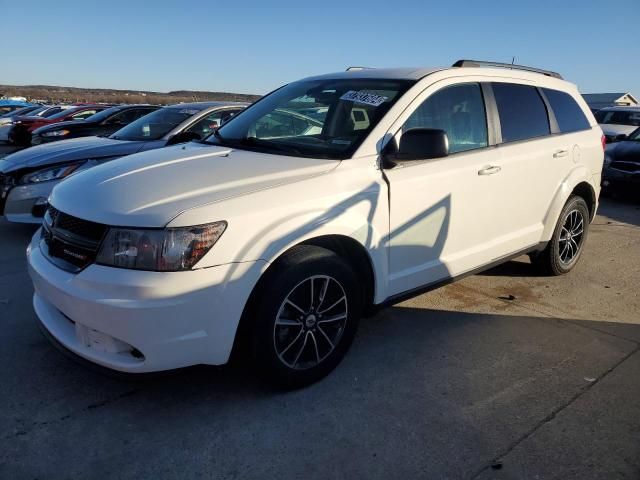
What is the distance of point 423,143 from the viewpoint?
3.09 meters

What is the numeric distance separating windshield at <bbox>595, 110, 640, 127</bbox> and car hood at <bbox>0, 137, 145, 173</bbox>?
1251 centimetres

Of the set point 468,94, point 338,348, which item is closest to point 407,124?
point 468,94

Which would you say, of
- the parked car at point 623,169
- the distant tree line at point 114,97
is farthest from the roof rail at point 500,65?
the distant tree line at point 114,97

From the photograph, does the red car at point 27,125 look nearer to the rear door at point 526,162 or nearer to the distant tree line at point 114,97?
the rear door at point 526,162

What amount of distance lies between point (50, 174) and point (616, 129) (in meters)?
12.7

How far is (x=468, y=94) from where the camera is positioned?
3.79m

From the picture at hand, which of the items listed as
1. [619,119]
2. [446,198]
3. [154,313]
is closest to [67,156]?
[154,313]

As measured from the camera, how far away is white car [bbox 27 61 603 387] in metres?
2.47

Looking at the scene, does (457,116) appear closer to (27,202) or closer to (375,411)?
(375,411)

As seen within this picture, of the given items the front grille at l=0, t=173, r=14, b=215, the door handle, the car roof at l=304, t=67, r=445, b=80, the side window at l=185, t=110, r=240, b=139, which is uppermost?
the car roof at l=304, t=67, r=445, b=80

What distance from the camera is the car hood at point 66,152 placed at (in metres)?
5.76

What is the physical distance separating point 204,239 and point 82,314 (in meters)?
0.69

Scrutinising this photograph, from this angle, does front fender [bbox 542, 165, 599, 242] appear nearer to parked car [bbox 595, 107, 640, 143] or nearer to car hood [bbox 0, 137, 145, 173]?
car hood [bbox 0, 137, 145, 173]

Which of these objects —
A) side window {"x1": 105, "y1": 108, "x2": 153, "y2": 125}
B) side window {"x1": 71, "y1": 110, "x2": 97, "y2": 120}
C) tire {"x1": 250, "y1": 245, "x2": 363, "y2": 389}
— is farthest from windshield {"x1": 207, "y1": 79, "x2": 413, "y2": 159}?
side window {"x1": 71, "y1": 110, "x2": 97, "y2": 120}
